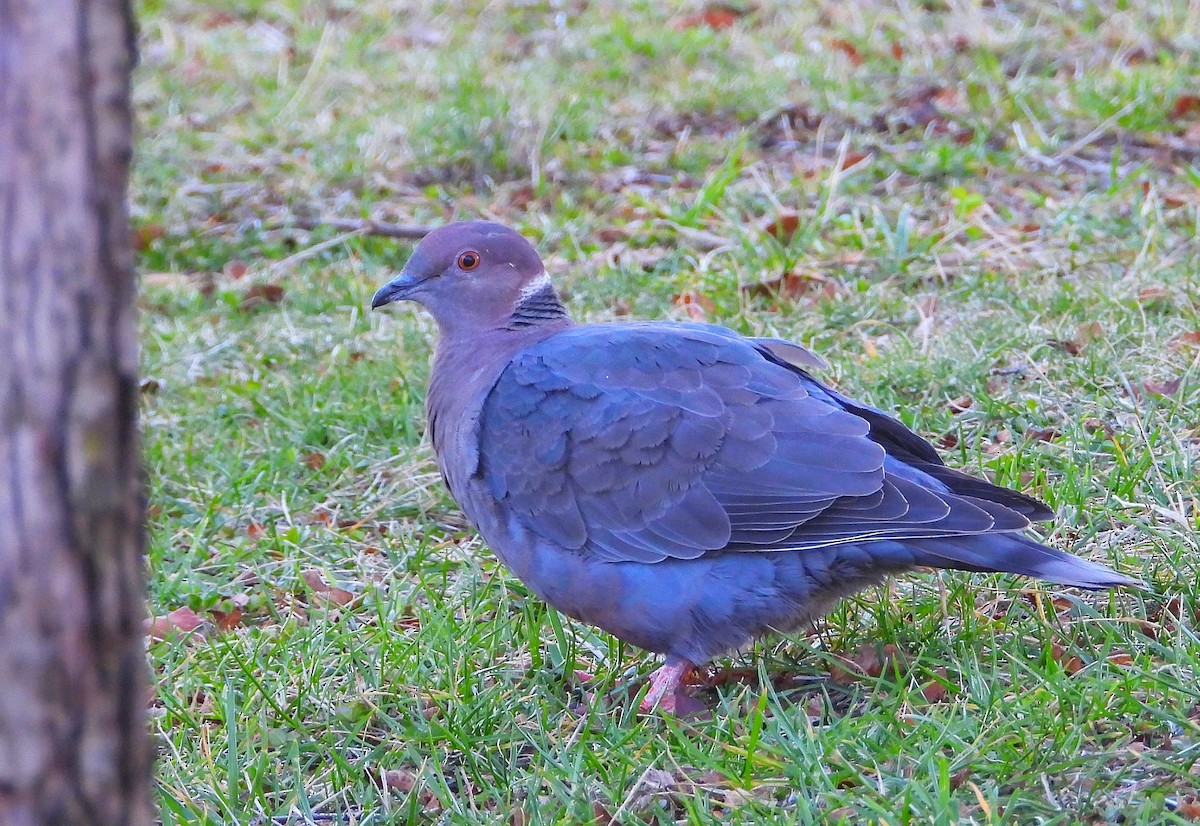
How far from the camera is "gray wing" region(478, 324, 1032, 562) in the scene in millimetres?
3041

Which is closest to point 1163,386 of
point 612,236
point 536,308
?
point 536,308

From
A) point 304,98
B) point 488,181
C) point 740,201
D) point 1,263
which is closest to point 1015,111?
point 740,201

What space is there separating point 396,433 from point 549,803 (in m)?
2.24

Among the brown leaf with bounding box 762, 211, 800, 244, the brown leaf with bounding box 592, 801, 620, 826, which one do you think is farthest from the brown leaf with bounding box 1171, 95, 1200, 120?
the brown leaf with bounding box 592, 801, 620, 826

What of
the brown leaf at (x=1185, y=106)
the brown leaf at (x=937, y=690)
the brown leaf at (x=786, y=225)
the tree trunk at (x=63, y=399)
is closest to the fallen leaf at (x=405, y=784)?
the brown leaf at (x=937, y=690)

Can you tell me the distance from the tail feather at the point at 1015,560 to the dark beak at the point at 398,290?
1.73 metres

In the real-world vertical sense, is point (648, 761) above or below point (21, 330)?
below

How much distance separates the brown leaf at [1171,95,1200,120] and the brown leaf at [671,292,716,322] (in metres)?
3.28

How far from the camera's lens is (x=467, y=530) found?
421cm

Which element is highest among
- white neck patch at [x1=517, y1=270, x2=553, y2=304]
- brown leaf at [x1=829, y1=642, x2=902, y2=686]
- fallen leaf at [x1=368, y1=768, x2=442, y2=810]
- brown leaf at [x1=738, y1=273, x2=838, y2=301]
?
white neck patch at [x1=517, y1=270, x2=553, y2=304]

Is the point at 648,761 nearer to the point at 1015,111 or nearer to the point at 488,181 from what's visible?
the point at 488,181

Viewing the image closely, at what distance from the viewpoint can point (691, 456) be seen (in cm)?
316

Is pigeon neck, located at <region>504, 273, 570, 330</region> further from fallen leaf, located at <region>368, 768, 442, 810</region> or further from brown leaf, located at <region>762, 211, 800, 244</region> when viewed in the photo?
brown leaf, located at <region>762, 211, 800, 244</region>

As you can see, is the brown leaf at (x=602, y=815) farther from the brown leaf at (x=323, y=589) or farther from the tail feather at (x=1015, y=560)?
the brown leaf at (x=323, y=589)
